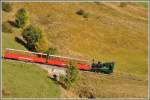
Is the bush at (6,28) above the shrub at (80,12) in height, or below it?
below

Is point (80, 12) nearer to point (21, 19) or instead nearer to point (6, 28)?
point (21, 19)

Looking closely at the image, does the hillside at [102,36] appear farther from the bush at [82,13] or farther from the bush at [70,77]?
the bush at [70,77]

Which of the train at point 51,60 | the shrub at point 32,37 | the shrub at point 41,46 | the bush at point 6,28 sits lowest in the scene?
the train at point 51,60

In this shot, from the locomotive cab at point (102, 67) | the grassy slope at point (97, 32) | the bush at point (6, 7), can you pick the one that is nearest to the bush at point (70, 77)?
the locomotive cab at point (102, 67)

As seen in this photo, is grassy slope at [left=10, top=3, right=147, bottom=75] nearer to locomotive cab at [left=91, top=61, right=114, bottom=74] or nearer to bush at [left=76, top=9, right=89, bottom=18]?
bush at [left=76, top=9, right=89, bottom=18]

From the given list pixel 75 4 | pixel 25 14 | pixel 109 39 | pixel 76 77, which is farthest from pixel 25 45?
pixel 75 4
